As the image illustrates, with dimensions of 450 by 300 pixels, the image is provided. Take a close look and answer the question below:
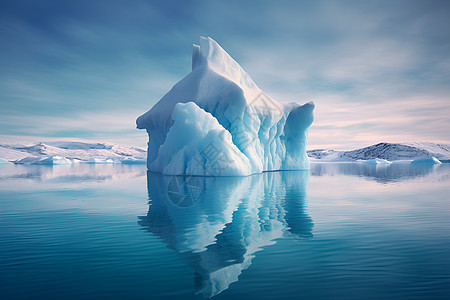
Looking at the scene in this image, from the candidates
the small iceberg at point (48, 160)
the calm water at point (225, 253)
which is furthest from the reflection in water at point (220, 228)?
the small iceberg at point (48, 160)

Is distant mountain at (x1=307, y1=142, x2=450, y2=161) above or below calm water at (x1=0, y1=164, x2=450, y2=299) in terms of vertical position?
above

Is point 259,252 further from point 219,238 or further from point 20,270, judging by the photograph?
point 20,270

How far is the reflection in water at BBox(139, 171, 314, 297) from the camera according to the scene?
3.61 metres

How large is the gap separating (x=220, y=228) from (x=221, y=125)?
15164 millimetres

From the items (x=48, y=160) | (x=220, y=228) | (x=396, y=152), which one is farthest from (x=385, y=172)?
(x=396, y=152)

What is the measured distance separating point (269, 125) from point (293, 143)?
20.1 ft

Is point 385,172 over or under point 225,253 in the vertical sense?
over

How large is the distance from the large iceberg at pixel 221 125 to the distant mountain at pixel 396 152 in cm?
7660

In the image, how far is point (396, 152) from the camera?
99688 millimetres

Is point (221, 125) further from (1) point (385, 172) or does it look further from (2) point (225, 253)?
(1) point (385, 172)

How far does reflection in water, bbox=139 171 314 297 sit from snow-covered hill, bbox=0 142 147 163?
54301mm

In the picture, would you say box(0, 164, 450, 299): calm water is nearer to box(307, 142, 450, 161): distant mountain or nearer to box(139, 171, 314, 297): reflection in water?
box(139, 171, 314, 297): reflection in water

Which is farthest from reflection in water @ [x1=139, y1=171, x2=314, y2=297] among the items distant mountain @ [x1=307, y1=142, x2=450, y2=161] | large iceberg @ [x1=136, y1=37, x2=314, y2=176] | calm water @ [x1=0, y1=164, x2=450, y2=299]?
distant mountain @ [x1=307, y1=142, x2=450, y2=161]

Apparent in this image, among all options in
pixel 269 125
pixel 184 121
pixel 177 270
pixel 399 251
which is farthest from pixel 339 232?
pixel 269 125
